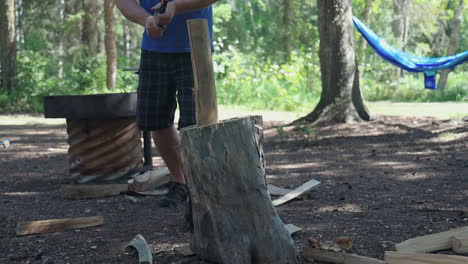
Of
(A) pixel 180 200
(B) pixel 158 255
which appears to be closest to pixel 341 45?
(A) pixel 180 200

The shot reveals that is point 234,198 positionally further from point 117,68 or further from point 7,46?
point 117,68

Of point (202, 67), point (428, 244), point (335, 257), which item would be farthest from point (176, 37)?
point (428, 244)

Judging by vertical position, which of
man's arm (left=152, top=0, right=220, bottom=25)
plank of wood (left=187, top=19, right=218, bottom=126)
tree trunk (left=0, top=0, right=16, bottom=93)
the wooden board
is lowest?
the wooden board

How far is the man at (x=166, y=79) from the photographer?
12.0ft

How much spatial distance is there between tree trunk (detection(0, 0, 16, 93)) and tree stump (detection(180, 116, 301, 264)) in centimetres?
1428

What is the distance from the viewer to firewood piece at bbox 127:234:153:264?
2658mm

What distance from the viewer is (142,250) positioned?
9.21 ft

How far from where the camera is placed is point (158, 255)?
2.89m

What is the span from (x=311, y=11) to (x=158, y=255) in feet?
105

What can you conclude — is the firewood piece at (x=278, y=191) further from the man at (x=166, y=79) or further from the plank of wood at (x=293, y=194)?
the man at (x=166, y=79)

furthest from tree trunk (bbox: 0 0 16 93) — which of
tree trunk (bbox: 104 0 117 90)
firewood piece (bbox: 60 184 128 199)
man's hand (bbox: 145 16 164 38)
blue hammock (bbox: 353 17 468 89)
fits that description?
man's hand (bbox: 145 16 164 38)

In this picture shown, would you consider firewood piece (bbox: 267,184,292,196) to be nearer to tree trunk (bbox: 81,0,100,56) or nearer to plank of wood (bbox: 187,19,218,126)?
plank of wood (bbox: 187,19,218,126)

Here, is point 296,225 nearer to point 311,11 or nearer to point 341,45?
point 341,45

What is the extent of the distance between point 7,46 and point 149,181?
12.6 metres
